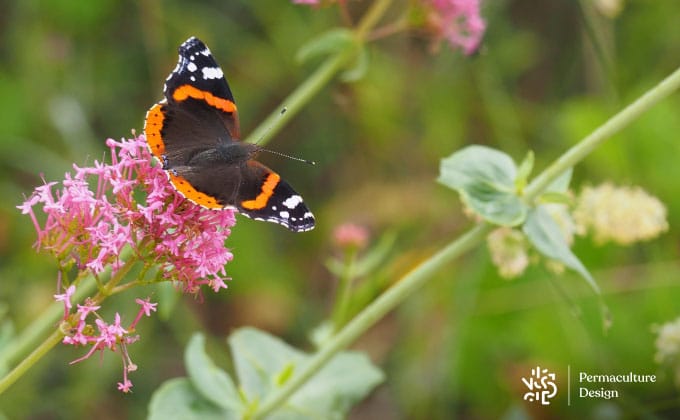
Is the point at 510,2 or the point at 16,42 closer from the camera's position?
the point at 16,42

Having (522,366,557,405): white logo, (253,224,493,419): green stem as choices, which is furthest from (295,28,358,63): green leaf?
(522,366,557,405): white logo

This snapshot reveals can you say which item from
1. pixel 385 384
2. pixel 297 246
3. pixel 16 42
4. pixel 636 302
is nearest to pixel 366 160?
pixel 297 246

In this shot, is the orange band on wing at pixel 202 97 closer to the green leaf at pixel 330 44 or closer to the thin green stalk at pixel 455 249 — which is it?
the green leaf at pixel 330 44

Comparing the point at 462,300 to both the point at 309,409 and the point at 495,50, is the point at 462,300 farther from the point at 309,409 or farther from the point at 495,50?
the point at 495,50

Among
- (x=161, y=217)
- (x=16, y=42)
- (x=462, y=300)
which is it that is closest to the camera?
(x=161, y=217)

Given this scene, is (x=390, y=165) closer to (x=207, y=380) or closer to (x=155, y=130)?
(x=207, y=380)

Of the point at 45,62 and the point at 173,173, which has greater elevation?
the point at 45,62

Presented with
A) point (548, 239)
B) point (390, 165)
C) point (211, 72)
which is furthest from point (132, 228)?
point (390, 165)
